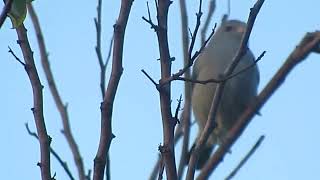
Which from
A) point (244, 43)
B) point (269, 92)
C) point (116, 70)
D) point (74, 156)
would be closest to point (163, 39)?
point (116, 70)

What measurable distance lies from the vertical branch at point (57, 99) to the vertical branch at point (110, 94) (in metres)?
0.51

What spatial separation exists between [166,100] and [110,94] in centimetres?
15

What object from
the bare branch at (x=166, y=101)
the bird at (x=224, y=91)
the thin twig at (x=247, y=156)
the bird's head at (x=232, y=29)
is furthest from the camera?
the bird's head at (x=232, y=29)

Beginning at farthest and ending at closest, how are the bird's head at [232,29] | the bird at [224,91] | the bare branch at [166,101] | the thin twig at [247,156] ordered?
the bird's head at [232,29]
the bird at [224,91]
the thin twig at [247,156]
the bare branch at [166,101]

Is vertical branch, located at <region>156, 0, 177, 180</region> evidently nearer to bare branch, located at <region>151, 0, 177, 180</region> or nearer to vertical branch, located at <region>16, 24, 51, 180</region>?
bare branch, located at <region>151, 0, 177, 180</region>

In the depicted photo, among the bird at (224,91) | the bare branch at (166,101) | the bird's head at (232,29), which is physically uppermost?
the bird's head at (232,29)

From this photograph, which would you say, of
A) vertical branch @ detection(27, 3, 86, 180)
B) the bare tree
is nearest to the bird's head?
vertical branch @ detection(27, 3, 86, 180)

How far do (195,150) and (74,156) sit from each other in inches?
22.7

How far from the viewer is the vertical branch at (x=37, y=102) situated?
1.63 metres

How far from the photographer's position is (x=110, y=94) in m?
1.71

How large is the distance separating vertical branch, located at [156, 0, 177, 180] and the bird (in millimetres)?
3242

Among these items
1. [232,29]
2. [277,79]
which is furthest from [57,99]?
[232,29]

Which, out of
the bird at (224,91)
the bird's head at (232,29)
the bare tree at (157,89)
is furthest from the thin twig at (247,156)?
the bird's head at (232,29)

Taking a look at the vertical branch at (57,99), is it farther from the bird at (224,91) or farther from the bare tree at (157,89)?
the bird at (224,91)
